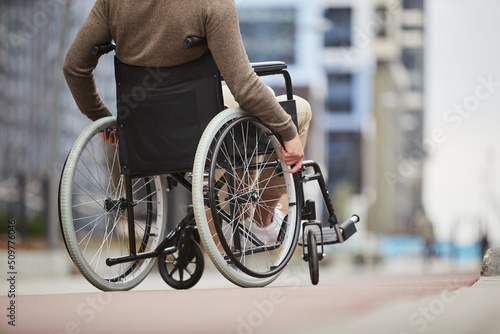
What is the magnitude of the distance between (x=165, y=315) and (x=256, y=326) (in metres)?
0.28

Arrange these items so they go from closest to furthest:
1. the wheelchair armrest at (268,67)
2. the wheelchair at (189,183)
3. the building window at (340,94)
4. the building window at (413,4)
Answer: the wheelchair at (189,183) → the wheelchair armrest at (268,67) → the building window at (340,94) → the building window at (413,4)

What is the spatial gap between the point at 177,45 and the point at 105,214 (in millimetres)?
698

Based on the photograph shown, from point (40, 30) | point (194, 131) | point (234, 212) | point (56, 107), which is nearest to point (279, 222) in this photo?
point (234, 212)

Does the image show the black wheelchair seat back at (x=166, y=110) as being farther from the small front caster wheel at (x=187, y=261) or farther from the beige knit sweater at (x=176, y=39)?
the small front caster wheel at (x=187, y=261)

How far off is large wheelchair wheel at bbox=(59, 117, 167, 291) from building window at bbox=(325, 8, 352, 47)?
62171 millimetres

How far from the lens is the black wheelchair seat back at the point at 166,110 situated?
3090 millimetres

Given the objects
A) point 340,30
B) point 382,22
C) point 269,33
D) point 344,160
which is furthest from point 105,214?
point 382,22

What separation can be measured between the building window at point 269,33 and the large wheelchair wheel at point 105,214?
47.0 metres

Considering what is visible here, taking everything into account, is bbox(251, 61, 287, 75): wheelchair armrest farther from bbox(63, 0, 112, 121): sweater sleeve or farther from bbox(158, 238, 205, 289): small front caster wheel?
bbox(158, 238, 205, 289): small front caster wheel

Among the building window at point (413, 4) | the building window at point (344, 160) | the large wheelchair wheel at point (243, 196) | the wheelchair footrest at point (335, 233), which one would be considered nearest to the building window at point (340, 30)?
the building window at point (344, 160)

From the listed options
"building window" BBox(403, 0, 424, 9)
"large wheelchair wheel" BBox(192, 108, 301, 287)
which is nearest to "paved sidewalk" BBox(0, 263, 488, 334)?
"large wheelchair wheel" BBox(192, 108, 301, 287)

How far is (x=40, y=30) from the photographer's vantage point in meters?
23.4

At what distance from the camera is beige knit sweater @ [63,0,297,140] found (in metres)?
2.99

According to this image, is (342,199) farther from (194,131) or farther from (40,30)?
(194,131)
